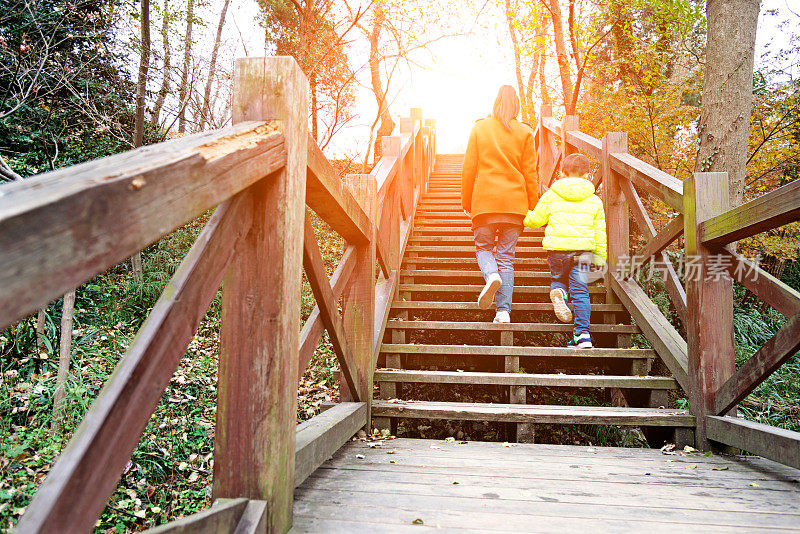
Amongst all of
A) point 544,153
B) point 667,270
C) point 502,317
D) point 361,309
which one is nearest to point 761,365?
point 667,270

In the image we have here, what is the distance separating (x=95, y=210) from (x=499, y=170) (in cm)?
367

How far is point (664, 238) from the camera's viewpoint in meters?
3.34

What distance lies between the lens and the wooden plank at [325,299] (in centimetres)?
174

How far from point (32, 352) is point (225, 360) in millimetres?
4327

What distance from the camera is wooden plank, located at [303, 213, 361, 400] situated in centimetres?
174

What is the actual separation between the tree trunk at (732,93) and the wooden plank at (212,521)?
4577mm

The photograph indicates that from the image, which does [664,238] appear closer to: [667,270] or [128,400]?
[667,270]

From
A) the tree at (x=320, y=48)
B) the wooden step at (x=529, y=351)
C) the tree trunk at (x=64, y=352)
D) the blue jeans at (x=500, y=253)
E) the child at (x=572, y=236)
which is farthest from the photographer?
the tree at (x=320, y=48)

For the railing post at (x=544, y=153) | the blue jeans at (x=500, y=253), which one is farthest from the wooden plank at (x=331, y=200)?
the railing post at (x=544, y=153)

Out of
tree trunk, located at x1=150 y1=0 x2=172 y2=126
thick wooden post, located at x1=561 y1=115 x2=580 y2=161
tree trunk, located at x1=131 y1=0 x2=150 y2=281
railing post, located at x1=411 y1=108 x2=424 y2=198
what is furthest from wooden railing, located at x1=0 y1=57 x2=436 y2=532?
tree trunk, located at x1=150 y1=0 x2=172 y2=126

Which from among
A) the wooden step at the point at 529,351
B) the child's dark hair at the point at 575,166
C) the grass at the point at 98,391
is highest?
the child's dark hair at the point at 575,166

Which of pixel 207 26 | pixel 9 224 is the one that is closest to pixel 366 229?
pixel 9 224

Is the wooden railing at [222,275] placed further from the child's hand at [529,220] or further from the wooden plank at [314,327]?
the child's hand at [529,220]

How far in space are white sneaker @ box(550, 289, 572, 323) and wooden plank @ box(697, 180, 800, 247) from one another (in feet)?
4.12
